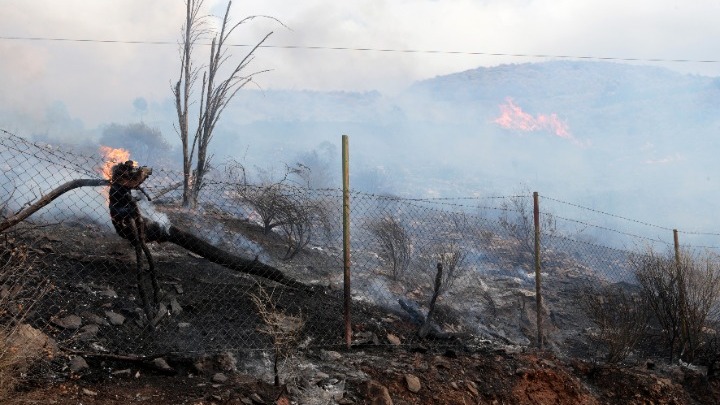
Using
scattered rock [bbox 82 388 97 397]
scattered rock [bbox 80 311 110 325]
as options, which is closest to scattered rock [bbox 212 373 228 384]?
scattered rock [bbox 82 388 97 397]

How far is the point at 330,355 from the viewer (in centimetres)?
505

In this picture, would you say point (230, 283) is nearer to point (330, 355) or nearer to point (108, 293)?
point (108, 293)

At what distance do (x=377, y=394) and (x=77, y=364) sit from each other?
232 centimetres

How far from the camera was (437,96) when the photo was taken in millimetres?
86250

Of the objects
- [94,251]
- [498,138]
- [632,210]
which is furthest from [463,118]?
[94,251]

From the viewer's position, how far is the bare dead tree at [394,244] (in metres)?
10.5

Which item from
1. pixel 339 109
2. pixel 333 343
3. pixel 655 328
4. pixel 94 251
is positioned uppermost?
pixel 339 109

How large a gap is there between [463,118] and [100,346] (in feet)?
234

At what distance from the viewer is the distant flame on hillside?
211 feet

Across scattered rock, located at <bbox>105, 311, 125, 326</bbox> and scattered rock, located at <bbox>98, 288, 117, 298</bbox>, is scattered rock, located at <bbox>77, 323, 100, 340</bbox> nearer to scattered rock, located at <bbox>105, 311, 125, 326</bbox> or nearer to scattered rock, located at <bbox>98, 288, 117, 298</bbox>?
scattered rock, located at <bbox>105, 311, 125, 326</bbox>

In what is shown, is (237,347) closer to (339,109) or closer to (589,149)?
(589,149)

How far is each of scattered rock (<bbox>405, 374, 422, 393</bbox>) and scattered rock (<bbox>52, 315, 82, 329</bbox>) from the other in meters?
2.88

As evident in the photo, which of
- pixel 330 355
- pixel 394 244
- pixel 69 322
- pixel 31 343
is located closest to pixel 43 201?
pixel 69 322

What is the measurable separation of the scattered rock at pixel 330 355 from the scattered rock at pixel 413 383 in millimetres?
685
